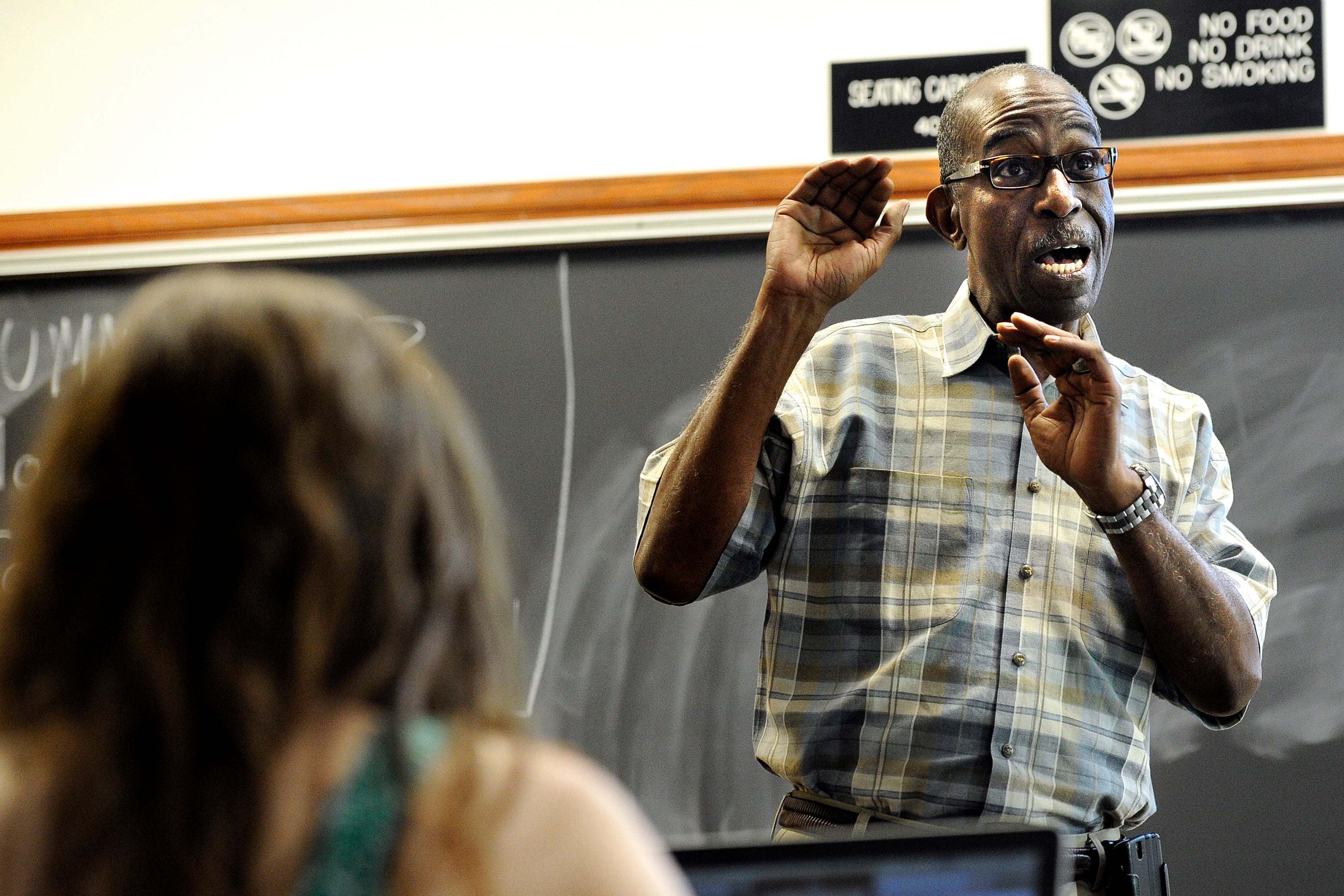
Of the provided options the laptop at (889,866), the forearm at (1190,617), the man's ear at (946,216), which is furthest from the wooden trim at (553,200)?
the laptop at (889,866)

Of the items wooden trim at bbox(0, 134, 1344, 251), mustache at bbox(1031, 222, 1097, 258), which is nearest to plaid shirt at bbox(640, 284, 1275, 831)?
mustache at bbox(1031, 222, 1097, 258)

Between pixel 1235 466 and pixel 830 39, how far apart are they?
938mm

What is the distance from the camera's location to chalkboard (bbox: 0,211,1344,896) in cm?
204

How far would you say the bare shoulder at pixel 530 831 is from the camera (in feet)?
1.94

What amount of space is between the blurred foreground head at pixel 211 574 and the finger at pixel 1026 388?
2.97 ft

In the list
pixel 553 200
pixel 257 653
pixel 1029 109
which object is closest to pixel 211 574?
pixel 257 653

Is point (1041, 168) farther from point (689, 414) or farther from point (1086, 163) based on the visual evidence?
point (689, 414)

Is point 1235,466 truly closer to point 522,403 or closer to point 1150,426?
point 1150,426

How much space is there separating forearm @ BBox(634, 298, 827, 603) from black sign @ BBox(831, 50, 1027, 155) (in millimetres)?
940

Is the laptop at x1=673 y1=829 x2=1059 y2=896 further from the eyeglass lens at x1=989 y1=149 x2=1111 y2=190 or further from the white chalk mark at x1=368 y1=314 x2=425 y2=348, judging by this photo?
the white chalk mark at x1=368 y1=314 x2=425 y2=348

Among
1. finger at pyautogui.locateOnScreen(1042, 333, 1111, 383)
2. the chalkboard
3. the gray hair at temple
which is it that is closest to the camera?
finger at pyautogui.locateOnScreen(1042, 333, 1111, 383)

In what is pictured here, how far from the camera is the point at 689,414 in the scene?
2.28 metres

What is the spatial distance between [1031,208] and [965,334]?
0.52 feet

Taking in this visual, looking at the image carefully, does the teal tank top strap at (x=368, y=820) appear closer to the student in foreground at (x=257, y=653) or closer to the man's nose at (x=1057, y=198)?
the student in foreground at (x=257, y=653)
